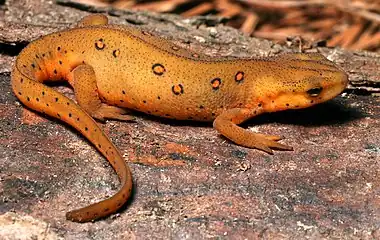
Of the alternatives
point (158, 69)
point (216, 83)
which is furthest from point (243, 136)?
point (158, 69)

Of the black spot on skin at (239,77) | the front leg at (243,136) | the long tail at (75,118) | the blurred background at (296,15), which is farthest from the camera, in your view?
the blurred background at (296,15)

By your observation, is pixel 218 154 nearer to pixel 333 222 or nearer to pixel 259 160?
pixel 259 160

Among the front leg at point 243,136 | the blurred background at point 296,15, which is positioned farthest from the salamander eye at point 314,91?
the blurred background at point 296,15

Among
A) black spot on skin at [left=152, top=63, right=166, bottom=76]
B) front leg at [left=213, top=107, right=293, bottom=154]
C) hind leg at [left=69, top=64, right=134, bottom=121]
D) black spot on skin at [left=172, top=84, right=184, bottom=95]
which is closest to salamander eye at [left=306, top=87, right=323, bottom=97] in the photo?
front leg at [left=213, top=107, right=293, bottom=154]

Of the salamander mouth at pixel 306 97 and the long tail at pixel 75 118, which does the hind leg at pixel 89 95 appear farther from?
the salamander mouth at pixel 306 97

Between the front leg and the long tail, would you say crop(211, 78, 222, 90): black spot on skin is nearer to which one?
the front leg

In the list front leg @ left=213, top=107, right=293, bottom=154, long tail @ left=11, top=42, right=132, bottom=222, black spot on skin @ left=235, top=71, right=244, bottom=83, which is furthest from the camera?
black spot on skin @ left=235, top=71, right=244, bottom=83

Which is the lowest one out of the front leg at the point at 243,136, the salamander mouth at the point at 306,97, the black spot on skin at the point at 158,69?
the front leg at the point at 243,136
